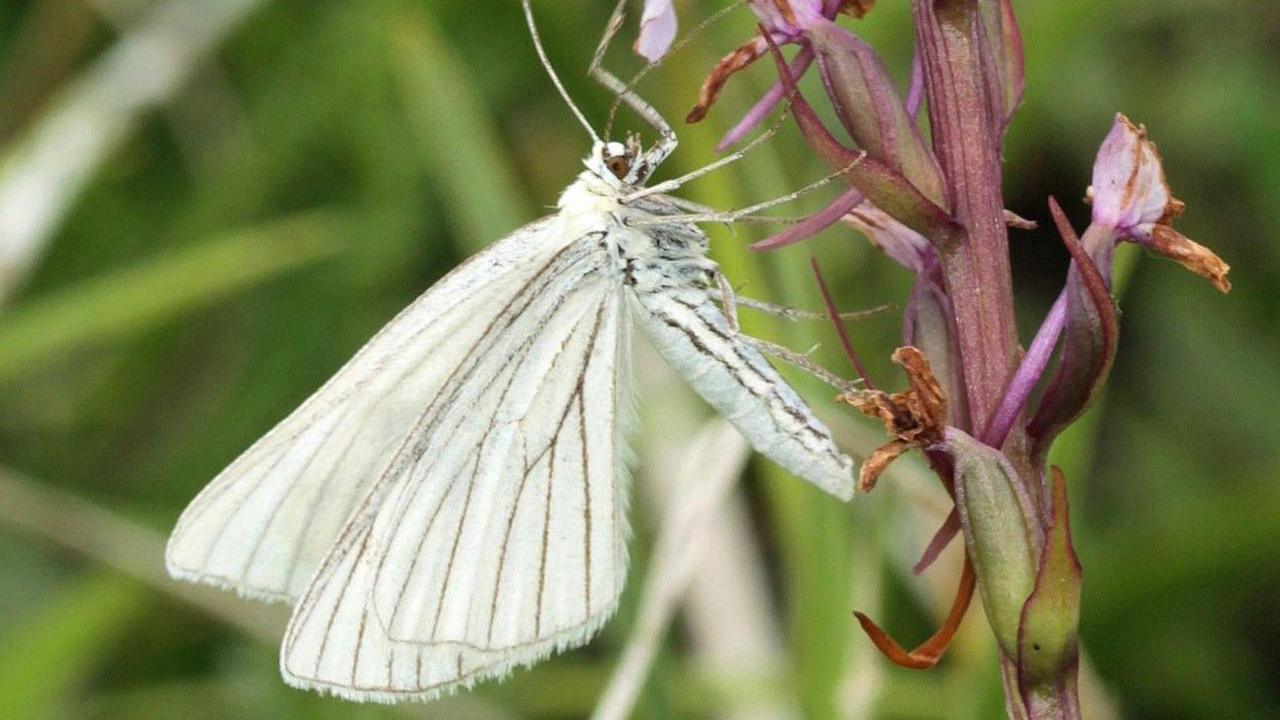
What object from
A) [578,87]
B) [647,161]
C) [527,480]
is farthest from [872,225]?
[578,87]

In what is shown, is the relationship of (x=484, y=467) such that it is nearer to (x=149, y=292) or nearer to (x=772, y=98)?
(x=772, y=98)

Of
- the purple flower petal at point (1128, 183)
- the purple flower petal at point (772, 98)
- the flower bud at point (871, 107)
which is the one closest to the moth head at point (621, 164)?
the purple flower petal at point (772, 98)

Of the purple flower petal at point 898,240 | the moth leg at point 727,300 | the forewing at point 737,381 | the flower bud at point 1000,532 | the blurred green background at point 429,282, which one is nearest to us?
the flower bud at point 1000,532

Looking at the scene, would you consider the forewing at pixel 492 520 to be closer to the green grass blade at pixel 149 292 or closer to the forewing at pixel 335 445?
the forewing at pixel 335 445

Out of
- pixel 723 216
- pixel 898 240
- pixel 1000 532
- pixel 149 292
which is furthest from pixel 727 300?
pixel 149 292

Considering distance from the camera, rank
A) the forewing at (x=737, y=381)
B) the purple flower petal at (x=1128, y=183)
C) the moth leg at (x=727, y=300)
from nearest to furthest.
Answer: the purple flower petal at (x=1128, y=183) → the forewing at (x=737, y=381) → the moth leg at (x=727, y=300)

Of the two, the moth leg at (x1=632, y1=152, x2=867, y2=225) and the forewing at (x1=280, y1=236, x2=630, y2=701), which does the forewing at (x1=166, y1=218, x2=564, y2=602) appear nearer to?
the forewing at (x1=280, y1=236, x2=630, y2=701)

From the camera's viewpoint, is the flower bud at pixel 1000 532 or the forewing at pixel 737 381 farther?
the forewing at pixel 737 381

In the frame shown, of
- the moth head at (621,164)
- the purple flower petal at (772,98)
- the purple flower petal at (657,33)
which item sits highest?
the purple flower petal at (657,33)
